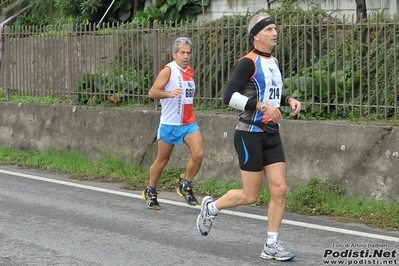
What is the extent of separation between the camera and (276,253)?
7457 millimetres

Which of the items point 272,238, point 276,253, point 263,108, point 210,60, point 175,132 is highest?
point 210,60

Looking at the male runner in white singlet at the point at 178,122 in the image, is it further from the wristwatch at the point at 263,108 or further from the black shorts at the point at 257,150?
the wristwatch at the point at 263,108

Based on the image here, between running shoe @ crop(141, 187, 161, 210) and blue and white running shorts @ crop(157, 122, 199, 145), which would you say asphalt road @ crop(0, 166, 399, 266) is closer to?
running shoe @ crop(141, 187, 161, 210)

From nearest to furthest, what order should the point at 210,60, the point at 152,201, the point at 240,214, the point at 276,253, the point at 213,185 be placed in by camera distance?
the point at 276,253, the point at 240,214, the point at 152,201, the point at 213,185, the point at 210,60

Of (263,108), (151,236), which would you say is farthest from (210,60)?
(263,108)

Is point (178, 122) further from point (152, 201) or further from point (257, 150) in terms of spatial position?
point (257, 150)

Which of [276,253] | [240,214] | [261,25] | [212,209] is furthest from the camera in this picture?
[240,214]

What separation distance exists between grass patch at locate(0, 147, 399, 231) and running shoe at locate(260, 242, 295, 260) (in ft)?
6.07

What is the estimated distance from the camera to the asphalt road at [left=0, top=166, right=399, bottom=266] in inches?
299

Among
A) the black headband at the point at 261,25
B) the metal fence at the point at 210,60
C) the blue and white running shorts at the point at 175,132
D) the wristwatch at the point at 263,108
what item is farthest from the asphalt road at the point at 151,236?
the metal fence at the point at 210,60

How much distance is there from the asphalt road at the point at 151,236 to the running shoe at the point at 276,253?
60 mm

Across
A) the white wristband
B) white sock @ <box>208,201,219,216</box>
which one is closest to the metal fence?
white sock @ <box>208,201,219,216</box>

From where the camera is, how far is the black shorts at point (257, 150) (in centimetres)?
763

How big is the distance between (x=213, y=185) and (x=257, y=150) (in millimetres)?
3994
